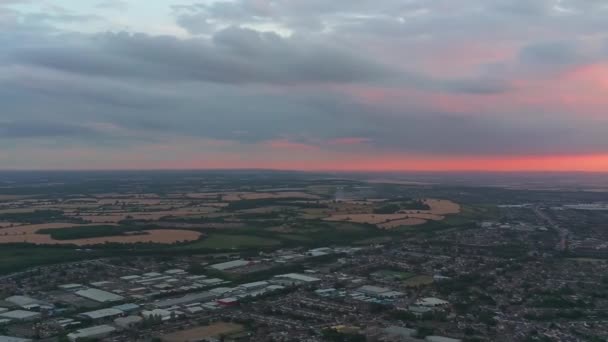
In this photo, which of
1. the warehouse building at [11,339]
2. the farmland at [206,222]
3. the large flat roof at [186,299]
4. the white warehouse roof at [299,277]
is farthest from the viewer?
the farmland at [206,222]

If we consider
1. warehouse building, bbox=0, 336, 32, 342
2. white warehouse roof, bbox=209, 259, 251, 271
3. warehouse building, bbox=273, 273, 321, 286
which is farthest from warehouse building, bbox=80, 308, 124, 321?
white warehouse roof, bbox=209, 259, 251, 271

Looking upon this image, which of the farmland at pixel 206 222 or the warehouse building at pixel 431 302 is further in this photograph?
the farmland at pixel 206 222

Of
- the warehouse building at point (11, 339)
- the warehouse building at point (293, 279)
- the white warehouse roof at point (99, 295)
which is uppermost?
the warehouse building at point (293, 279)

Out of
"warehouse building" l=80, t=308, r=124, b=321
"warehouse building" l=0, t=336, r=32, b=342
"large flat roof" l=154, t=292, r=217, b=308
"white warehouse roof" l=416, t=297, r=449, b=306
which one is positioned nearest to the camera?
"warehouse building" l=0, t=336, r=32, b=342

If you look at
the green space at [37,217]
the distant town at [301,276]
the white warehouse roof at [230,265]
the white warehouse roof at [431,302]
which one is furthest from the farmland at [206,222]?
the white warehouse roof at [431,302]

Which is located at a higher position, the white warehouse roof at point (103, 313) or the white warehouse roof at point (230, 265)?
the white warehouse roof at point (230, 265)

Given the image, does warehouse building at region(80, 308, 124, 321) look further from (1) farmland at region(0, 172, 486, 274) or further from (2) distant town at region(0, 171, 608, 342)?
(1) farmland at region(0, 172, 486, 274)

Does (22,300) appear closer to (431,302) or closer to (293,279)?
(293,279)

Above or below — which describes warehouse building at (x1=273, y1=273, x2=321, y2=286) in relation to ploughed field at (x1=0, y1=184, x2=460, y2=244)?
below

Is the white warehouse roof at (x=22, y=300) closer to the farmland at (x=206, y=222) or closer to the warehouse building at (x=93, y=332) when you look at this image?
the warehouse building at (x=93, y=332)

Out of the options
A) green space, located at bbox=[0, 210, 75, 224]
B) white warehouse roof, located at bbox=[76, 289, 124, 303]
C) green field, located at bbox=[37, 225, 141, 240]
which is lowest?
white warehouse roof, located at bbox=[76, 289, 124, 303]

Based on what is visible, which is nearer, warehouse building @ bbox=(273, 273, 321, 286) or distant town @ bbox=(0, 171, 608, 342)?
distant town @ bbox=(0, 171, 608, 342)

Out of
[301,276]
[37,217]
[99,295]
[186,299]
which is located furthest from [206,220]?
[186,299]
